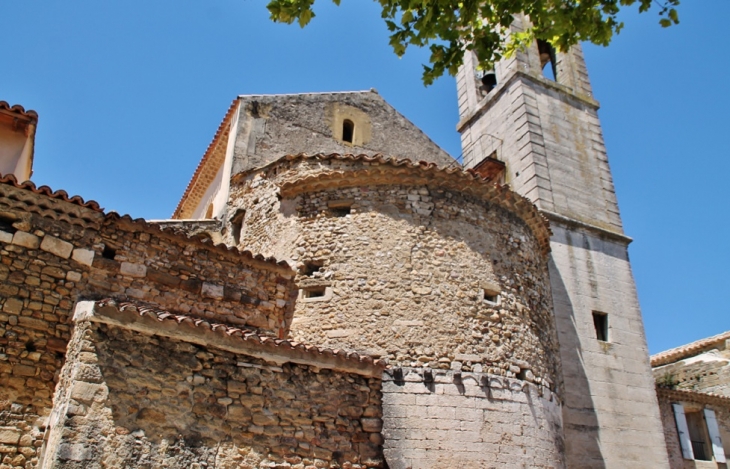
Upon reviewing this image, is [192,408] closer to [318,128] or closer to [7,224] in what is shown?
[7,224]

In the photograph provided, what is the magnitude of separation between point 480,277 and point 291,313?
3134mm

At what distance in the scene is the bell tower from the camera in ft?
39.7

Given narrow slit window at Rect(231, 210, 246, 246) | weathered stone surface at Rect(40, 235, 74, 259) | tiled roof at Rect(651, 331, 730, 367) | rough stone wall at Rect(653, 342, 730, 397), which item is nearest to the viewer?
weathered stone surface at Rect(40, 235, 74, 259)

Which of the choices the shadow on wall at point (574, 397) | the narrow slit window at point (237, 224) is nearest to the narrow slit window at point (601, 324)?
the shadow on wall at point (574, 397)

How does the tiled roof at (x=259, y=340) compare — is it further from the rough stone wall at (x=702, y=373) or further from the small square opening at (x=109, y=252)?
the rough stone wall at (x=702, y=373)

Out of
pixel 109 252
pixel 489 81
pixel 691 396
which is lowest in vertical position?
pixel 691 396

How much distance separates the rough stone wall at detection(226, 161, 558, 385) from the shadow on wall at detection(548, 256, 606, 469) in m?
1.43

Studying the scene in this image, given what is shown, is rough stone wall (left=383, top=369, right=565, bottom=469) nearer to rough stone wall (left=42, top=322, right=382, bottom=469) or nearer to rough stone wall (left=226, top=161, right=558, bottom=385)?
rough stone wall (left=226, top=161, right=558, bottom=385)

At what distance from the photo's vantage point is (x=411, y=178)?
34.2ft

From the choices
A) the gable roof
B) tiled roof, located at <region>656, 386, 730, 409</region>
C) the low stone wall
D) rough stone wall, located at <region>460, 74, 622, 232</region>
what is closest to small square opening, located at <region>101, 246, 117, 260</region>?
the low stone wall

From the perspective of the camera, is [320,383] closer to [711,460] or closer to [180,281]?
[180,281]

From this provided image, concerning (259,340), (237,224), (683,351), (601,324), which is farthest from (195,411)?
(683,351)

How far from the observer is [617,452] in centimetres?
1185

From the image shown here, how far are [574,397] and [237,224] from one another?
7.48 m
